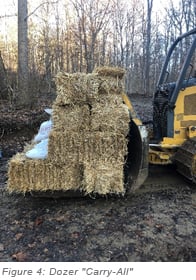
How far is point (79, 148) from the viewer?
3.41 m

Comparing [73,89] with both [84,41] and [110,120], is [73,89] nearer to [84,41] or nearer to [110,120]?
[110,120]

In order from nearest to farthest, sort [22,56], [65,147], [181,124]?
1. [65,147]
2. [181,124]
3. [22,56]

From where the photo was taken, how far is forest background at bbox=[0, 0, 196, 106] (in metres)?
9.22

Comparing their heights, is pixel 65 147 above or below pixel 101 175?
above

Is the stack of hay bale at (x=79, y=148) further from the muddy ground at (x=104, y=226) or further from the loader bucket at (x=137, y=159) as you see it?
the muddy ground at (x=104, y=226)

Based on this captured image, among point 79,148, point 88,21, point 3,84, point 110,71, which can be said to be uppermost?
point 88,21

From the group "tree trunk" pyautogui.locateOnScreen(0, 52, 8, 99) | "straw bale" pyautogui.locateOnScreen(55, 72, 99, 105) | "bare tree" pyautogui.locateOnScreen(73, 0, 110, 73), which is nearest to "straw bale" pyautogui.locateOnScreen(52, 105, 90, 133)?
"straw bale" pyautogui.locateOnScreen(55, 72, 99, 105)

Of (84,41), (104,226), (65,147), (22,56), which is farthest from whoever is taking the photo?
(84,41)

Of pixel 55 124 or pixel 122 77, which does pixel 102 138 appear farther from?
pixel 122 77

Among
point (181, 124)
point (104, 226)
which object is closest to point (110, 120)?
point (104, 226)

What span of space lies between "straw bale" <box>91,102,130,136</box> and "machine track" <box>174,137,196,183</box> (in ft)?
4.10

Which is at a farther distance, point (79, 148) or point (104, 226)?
point (79, 148)

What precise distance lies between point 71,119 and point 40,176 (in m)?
0.84
